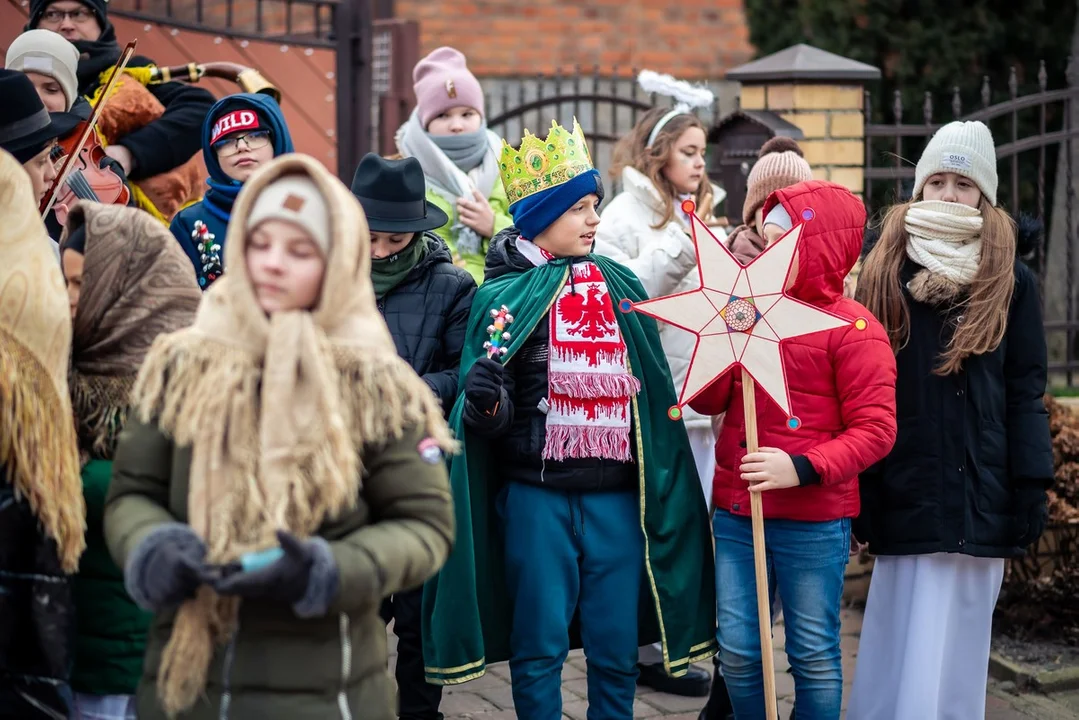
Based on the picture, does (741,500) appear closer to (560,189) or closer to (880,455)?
(880,455)

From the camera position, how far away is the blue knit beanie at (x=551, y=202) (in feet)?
12.9

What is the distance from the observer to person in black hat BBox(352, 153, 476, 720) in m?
4.13

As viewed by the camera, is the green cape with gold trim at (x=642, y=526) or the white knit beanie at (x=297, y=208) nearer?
the white knit beanie at (x=297, y=208)

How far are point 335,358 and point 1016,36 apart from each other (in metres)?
9.22

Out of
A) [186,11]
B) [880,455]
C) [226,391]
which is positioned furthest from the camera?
[186,11]

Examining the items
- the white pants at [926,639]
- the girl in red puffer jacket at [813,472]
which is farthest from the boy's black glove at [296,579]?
the white pants at [926,639]

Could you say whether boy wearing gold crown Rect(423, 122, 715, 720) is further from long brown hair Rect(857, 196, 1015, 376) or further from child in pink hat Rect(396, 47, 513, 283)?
child in pink hat Rect(396, 47, 513, 283)

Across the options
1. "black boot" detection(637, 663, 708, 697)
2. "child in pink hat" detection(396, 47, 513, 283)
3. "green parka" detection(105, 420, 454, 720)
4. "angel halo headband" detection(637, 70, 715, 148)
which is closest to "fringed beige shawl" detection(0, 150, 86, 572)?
"green parka" detection(105, 420, 454, 720)

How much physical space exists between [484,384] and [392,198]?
0.75m

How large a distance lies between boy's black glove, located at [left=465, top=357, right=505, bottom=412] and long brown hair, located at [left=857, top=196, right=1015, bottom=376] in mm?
1285

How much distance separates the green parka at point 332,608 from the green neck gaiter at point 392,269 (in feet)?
5.33

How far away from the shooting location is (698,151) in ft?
18.0

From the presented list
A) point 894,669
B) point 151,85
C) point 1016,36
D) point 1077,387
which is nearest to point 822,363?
point 894,669

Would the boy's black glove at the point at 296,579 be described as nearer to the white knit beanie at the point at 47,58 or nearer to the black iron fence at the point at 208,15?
the white knit beanie at the point at 47,58
